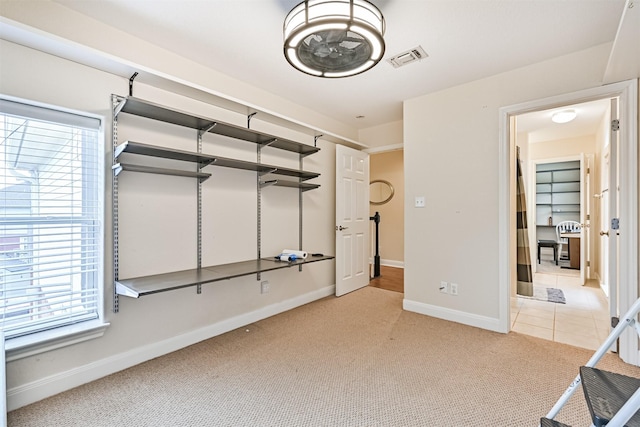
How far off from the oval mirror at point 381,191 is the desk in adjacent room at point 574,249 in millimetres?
3486

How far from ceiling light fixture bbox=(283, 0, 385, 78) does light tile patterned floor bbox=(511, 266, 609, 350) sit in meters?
2.94

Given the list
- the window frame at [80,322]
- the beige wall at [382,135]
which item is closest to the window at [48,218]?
the window frame at [80,322]

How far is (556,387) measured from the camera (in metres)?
1.89

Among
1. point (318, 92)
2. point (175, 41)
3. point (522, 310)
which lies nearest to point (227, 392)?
point (175, 41)

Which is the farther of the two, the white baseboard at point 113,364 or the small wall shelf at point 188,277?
the small wall shelf at point 188,277

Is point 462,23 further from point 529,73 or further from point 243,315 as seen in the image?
point 243,315

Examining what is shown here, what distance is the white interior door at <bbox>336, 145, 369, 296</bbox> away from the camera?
3.96 metres

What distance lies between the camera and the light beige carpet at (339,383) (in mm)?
1620

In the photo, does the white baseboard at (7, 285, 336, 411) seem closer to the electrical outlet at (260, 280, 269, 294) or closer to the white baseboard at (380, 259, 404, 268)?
the electrical outlet at (260, 280, 269, 294)

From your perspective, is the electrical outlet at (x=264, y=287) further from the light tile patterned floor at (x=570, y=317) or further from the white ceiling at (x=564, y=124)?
the white ceiling at (x=564, y=124)

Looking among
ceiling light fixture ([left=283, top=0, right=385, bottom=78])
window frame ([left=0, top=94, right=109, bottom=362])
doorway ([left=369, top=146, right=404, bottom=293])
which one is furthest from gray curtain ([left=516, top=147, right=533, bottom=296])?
window frame ([left=0, top=94, right=109, bottom=362])

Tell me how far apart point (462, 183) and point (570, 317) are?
6.42 feet

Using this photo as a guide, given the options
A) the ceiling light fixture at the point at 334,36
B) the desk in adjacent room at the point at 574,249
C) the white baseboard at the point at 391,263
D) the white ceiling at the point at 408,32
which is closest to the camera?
the ceiling light fixture at the point at 334,36

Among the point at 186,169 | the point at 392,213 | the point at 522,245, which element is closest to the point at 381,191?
the point at 392,213
